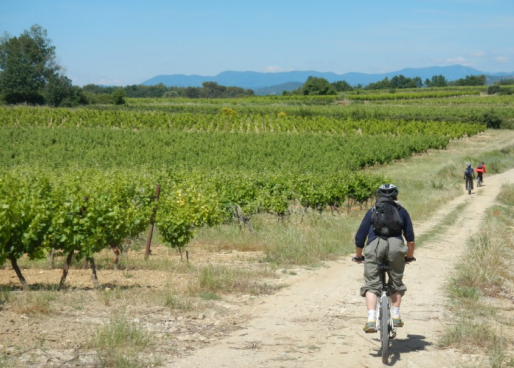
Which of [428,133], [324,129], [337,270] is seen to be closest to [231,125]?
[324,129]

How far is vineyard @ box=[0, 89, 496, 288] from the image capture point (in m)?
10.7

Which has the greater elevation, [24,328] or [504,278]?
[24,328]

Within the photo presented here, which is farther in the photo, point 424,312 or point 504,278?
point 504,278

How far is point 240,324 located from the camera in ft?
29.3

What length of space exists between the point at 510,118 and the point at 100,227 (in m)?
69.3

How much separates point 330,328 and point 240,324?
121 centimetres

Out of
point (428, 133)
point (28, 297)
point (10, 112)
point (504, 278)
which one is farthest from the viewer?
point (10, 112)

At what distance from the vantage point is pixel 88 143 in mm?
45656

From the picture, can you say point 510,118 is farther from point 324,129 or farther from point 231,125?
point 231,125

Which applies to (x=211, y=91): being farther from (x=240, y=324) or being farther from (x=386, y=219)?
(x=386, y=219)

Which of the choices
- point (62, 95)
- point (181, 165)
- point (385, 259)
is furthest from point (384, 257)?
point (62, 95)

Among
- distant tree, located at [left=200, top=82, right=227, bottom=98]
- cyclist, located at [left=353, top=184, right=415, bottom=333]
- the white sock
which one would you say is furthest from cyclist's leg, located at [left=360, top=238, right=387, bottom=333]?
distant tree, located at [left=200, top=82, right=227, bottom=98]

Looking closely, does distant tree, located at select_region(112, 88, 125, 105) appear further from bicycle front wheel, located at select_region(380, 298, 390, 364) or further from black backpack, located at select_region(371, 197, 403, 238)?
bicycle front wheel, located at select_region(380, 298, 390, 364)

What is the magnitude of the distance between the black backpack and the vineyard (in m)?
5.02
